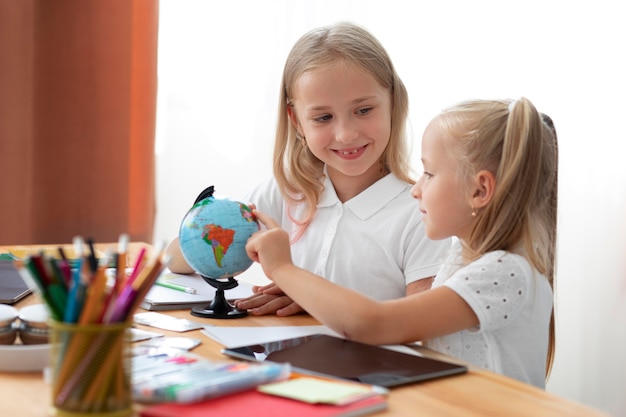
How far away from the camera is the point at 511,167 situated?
1407 mm

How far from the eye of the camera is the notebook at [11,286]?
1.54 meters

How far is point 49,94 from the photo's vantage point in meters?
3.45

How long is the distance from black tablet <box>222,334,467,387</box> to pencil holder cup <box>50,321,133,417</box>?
0.27m

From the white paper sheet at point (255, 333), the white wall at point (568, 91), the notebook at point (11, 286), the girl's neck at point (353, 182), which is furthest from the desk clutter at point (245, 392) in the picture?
the white wall at point (568, 91)

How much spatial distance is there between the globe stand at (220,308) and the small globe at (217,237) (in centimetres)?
3

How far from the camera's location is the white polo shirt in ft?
6.05

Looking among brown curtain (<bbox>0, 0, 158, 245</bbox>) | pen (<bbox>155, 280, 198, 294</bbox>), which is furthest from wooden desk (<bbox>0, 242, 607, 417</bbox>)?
brown curtain (<bbox>0, 0, 158, 245</bbox>)

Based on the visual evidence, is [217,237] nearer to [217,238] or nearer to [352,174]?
[217,238]

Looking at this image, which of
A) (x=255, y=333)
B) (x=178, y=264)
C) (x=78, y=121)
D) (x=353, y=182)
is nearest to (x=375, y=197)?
(x=353, y=182)

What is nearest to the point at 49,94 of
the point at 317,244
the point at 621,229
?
the point at 317,244

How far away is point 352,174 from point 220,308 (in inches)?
21.8

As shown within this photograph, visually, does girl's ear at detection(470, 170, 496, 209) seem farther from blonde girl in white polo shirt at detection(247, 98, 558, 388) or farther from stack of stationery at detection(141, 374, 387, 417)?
stack of stationery at detection(141, 374, 387, 417)

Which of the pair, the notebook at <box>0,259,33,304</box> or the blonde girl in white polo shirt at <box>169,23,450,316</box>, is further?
the blonde girl in white polo shirt at <box>169,23,450,316</box>

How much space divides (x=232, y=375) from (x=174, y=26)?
8.94 feet
